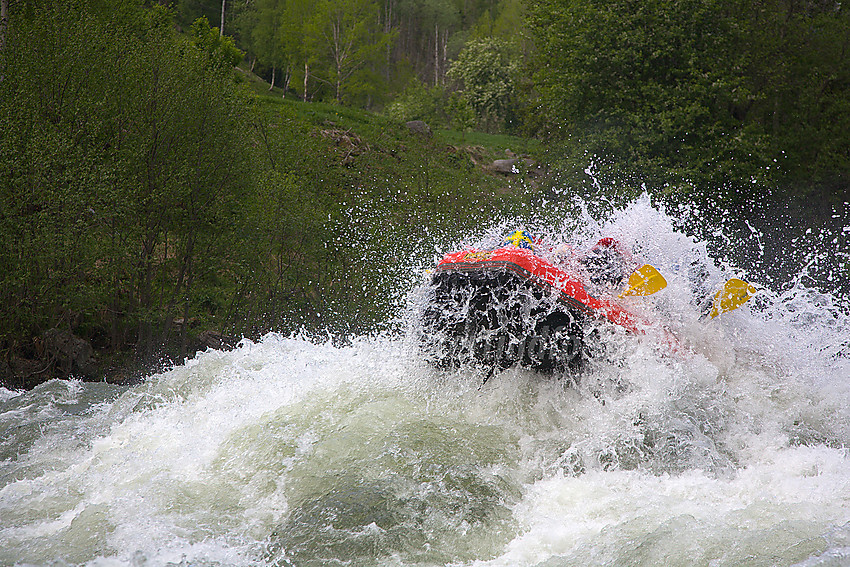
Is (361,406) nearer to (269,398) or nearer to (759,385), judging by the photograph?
(269,398)

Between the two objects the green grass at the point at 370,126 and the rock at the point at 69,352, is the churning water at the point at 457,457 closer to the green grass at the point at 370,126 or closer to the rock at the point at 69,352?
the rock at the point at 69,352

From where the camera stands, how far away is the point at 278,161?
17016mm

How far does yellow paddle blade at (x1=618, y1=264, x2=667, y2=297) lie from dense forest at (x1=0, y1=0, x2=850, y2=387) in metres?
8.51

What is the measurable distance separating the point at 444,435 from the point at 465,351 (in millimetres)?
1200

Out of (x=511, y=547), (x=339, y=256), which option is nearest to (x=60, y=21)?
(x=339, y=256)

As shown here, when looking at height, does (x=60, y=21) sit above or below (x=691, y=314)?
above

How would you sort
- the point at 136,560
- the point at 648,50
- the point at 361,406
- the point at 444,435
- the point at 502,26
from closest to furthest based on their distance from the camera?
1. the point at 136,560
2. the point at 444,435
3. the point at 361,406
4. the point at 648,50
5. the point at 502,26

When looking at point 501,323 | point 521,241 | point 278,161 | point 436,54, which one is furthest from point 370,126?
point 436,54

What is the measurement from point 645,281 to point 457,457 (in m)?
2.76

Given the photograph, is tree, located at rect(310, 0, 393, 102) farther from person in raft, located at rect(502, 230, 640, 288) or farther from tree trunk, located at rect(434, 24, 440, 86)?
person in raft, located at rect(502, 230, 640, 288)

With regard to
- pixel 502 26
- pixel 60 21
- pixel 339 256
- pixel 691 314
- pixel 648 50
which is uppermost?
pixel 502 26

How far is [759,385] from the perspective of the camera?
752cm

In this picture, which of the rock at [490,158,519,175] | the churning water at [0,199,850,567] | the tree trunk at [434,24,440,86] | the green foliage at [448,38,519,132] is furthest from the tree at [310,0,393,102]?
the churning water at [0,199,850,567]

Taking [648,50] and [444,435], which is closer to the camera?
[444,435]
